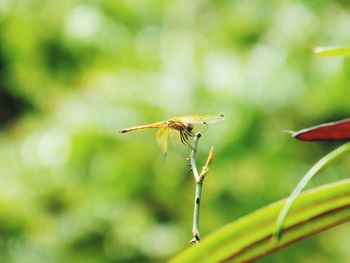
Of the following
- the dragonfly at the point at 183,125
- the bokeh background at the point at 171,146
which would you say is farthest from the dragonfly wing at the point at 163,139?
the bokeh background at the point at 171,146

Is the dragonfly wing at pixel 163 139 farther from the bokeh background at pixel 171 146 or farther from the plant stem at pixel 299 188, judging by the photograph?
the bokeh background at pixel 171 146

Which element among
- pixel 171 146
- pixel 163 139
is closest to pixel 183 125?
pixel 163 139

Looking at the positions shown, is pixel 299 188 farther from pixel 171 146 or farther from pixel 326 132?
pixel 171 146

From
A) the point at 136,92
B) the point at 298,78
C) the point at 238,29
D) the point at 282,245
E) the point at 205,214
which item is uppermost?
the point at 238,29

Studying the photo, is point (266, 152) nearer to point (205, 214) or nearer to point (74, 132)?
point (205, 214)

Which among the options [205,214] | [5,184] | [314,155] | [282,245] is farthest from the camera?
[5,184]

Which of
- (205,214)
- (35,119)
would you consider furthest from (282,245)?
(35,119)

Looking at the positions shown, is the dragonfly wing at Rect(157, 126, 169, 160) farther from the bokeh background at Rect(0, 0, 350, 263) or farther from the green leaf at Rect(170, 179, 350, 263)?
the bokeh background at Rect(0, 0, 350, 263)

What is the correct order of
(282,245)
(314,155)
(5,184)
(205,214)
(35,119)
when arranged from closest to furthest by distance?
(282,245)
(205,214)
(314,155)
(5,184)
(35,119)
